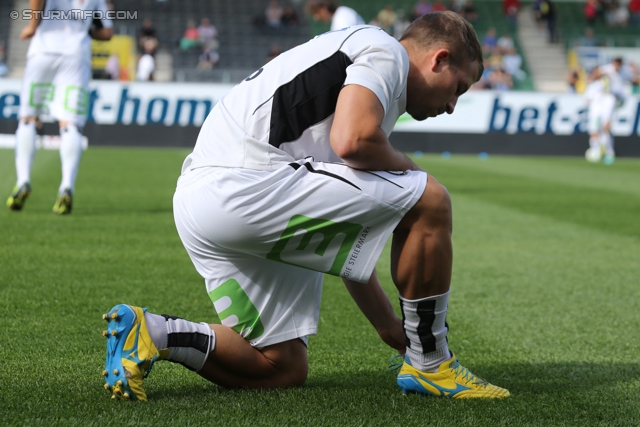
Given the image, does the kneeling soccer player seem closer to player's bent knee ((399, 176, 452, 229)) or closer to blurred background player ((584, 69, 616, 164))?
player's bent knee ((399, 176, 452, 229))

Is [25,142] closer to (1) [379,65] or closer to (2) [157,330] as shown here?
(2) [157,330]

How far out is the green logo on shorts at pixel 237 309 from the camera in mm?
2705

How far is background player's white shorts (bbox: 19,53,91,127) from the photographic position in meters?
7.20

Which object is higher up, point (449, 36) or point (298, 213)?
point (449, 36)

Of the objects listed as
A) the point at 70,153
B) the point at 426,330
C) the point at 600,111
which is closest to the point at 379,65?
the point at 426,330

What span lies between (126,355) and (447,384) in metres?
0.98

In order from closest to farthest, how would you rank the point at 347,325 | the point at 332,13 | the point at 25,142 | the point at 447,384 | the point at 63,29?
the point at 447,384, the point at 347,325, the point at 63,29, the point at 25,142, the point at 332,13

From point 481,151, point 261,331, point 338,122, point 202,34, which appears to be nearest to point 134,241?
point 261,331

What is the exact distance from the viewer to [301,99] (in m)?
2.51

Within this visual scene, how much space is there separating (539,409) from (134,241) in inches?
155

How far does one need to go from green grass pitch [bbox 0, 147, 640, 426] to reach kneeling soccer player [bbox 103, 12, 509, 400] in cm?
13

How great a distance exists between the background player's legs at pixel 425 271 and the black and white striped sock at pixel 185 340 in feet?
2.00

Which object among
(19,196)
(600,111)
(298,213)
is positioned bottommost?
(600,111)

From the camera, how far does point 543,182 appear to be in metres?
12.5
